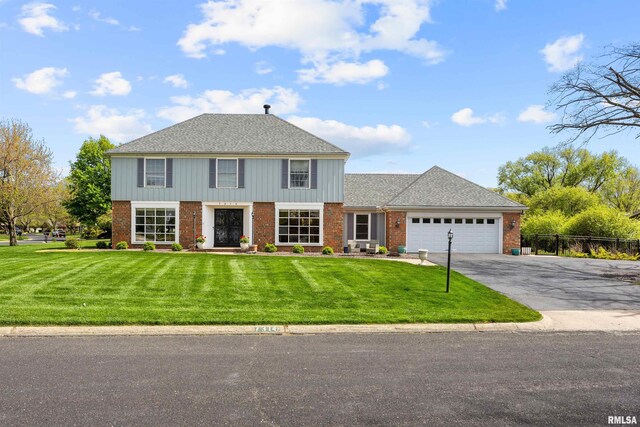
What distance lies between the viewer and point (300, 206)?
2350cm

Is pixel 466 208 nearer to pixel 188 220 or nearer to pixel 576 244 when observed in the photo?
pixel 576 244

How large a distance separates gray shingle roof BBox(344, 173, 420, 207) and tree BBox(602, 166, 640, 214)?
115ft

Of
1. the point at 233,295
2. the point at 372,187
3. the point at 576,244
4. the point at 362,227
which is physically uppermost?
the point at 372,187

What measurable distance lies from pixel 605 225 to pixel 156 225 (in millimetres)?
27467

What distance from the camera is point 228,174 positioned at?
23594 mm

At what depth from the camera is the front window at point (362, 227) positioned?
27.1 metres

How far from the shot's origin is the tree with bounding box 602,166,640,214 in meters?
51.2

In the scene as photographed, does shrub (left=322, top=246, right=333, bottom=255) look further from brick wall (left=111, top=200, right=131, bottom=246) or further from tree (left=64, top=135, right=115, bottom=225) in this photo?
tree (left=64, top=135, right=115, bottom=225)

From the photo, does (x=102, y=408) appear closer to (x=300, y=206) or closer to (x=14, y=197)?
(x=300, y=206)

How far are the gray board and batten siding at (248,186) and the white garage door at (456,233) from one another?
17.2 feet

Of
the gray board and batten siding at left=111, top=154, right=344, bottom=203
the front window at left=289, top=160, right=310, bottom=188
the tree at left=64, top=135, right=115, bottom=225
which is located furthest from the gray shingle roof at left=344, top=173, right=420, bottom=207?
the tree at left=64, top=135, right=115, bottom=225

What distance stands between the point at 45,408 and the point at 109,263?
11.7 metres

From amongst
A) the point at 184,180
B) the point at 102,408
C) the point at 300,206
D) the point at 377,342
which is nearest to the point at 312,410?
the point at 102,408
